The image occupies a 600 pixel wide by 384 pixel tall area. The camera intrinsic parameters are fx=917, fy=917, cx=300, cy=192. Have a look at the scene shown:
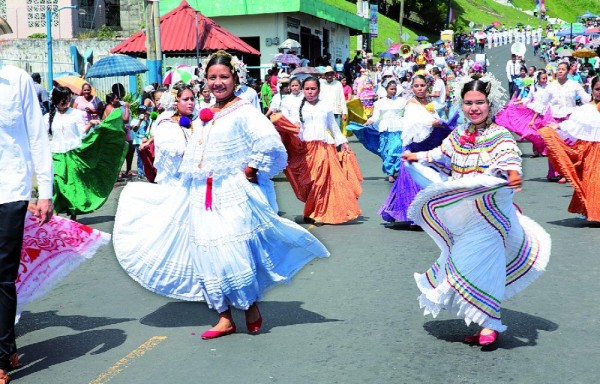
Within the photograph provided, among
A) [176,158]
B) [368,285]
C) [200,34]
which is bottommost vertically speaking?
[368,285]

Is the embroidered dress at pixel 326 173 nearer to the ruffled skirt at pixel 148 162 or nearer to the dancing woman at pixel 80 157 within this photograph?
the ruffled skirt at pixel 148 162

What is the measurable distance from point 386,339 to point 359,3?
43038 millimetres

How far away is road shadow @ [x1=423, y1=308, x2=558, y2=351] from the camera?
5.89 metres

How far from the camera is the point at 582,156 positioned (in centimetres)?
1078

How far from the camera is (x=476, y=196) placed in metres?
5.64

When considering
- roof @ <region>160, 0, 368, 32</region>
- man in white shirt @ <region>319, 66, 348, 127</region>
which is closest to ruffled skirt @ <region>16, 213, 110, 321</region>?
man in white shirt @ <region>319, 66, 348, 127</region>

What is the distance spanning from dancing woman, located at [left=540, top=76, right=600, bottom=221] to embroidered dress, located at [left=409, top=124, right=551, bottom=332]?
15.8 ft

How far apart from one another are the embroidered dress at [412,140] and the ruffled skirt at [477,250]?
4.52m

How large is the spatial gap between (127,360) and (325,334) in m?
1.34

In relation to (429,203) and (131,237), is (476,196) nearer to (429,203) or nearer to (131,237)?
(429,203)

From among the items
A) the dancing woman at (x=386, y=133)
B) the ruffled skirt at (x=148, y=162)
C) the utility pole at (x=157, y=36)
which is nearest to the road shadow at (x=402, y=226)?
the dancing woman at (x=386, y=133)

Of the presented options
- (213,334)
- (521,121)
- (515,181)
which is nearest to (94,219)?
(213,334)

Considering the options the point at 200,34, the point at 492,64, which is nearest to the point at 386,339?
the point at 200,34

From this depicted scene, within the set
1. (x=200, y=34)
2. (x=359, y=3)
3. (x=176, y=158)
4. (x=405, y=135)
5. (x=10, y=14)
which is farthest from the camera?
(x=359, y=3)
